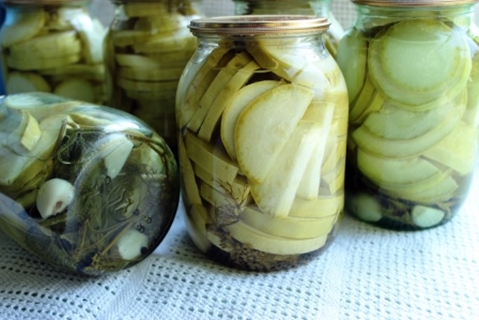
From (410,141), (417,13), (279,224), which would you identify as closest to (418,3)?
(417,13)

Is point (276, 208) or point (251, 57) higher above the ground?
point (251, 57)

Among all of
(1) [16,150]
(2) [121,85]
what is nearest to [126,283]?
(1) [16,150]

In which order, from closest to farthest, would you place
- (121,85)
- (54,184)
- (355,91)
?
(54,184) → (355,91) → (121,85)

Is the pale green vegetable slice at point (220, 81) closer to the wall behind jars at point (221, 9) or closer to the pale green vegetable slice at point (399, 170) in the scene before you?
the pale green vegetable slice at point (399, 170)

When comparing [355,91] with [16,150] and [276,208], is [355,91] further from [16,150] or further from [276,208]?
[16,150]

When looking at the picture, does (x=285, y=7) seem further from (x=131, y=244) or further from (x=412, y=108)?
(x=131, y=244)

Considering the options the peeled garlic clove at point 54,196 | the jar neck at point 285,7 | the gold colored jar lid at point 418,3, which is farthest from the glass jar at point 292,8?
the peeled garlic clove at point 54,196

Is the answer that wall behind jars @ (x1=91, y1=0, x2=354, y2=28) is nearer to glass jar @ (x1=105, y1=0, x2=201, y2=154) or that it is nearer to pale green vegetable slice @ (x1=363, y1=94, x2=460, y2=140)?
glass jar @ (x1=105, y1=0, x2=201, y2=154)
